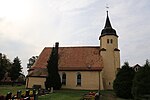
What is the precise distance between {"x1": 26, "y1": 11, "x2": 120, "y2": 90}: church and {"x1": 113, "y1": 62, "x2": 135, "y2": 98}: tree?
10.9 meters

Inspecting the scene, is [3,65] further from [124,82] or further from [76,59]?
[124,82]

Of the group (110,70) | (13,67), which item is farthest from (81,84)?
(13,67)

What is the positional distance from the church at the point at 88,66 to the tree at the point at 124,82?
35.8 ft

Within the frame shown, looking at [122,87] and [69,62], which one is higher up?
[69,62]

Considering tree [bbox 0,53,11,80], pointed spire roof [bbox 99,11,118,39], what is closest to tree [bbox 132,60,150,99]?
pointed spire roof [bbox 99,11,118,39]

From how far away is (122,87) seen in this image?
29156 mm

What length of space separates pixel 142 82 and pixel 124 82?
6.08 m

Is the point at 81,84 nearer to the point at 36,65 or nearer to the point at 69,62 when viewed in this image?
the point at 69,62

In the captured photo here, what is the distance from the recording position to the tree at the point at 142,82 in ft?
75.0

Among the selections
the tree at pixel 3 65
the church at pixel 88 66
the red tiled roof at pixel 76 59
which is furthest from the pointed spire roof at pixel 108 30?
the tree at pixel 3 65

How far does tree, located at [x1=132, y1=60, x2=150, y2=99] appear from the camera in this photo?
901 inches

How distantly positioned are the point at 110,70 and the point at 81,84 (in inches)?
261

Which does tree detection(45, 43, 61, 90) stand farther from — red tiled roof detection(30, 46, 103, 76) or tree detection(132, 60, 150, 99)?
tree detection(132, 60, 150, 99)

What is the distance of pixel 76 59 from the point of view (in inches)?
1742
